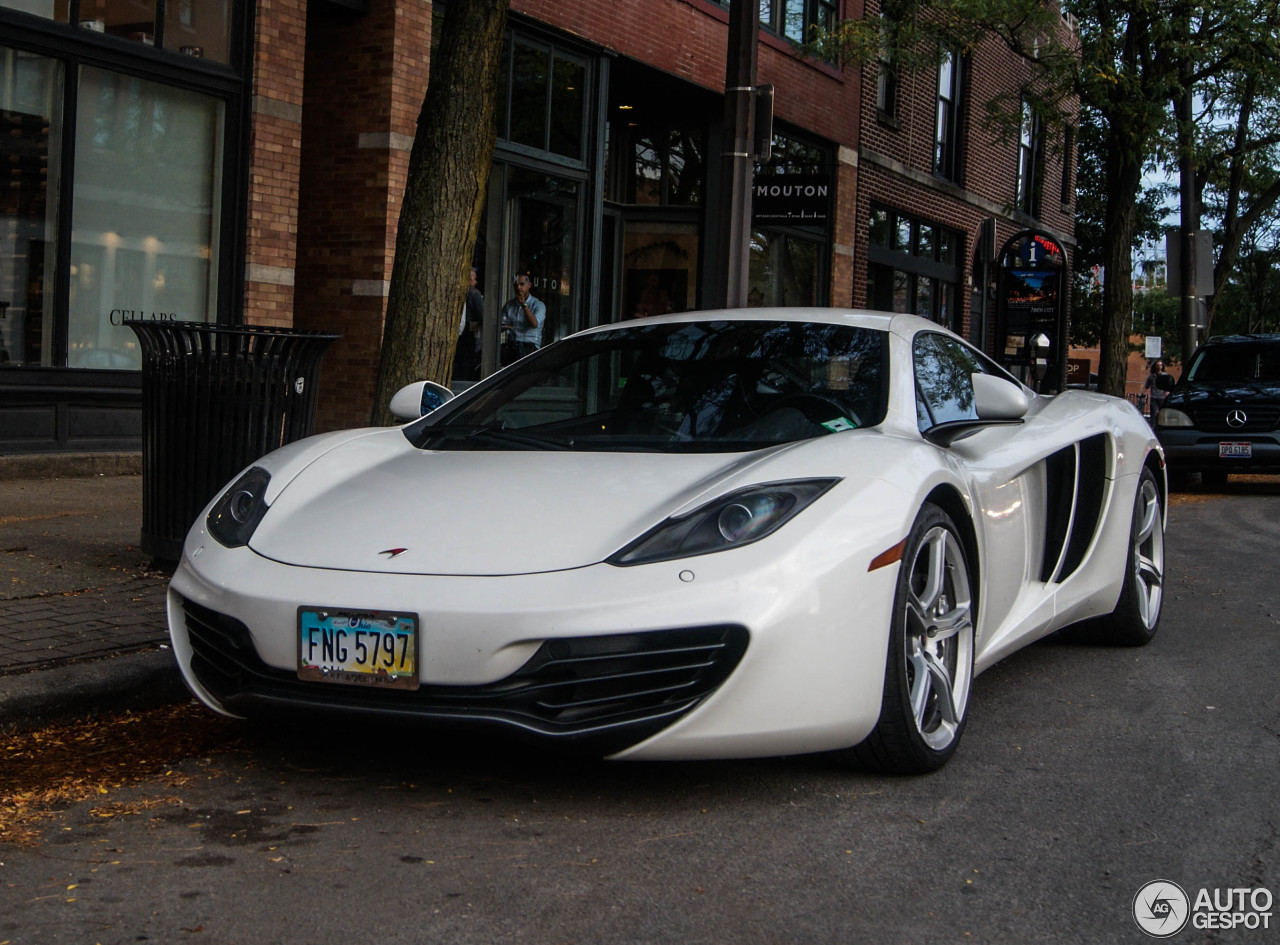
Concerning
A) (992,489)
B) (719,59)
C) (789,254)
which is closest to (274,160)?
(719,59)

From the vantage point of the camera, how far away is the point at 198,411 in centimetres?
620

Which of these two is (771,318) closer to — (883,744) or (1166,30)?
(883,744)

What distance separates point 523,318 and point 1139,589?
955 centimetres

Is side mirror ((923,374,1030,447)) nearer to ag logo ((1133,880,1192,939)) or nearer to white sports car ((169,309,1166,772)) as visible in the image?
white sports car ((169,309,1166,772))

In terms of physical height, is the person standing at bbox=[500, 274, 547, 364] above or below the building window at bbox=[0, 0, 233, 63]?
below

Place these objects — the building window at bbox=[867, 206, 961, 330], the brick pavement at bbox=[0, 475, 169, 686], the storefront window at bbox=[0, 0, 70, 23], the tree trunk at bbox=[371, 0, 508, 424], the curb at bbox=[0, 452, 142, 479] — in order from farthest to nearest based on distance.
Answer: the building window at bbox=[867, 206, 961, 330]
the storefront window at bbox=[0, 0, 70, 23]
the curb at bbox=[0, 452, 142, 479]
the tree trunk at bbox=[371, 0, 508, 424]
the brick pavement at bbox=[0, 475, 169, 686]

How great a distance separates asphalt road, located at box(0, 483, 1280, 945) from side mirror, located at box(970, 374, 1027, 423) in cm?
98

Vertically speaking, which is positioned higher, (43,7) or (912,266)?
(43,7)

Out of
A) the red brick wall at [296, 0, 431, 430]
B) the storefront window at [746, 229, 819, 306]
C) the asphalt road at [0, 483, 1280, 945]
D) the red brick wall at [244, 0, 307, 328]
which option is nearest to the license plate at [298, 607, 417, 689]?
the asphalt road at [0, 483, 1280, 945]

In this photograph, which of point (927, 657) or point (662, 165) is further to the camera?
point (662, 165)

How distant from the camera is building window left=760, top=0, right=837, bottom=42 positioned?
19.3 meters

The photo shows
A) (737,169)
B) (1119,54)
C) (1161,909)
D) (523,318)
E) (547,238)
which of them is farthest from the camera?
(1119,54)

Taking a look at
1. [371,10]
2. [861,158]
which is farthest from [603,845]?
[861,158]

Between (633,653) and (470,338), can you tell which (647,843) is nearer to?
(633,653)
